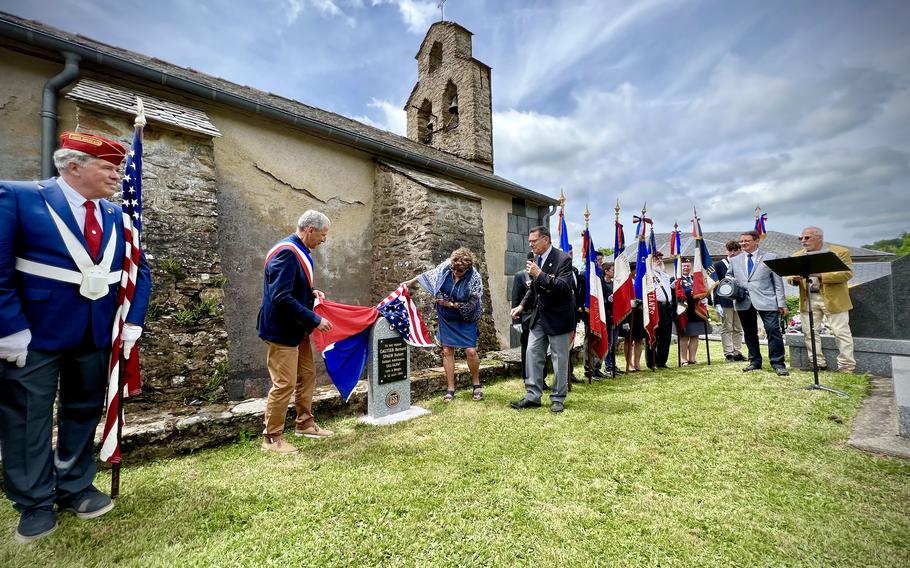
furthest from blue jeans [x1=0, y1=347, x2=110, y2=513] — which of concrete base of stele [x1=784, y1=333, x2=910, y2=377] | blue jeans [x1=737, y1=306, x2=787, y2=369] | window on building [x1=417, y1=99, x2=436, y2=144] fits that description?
window on building [x1=417, y1=99, x2=436, y2=144]

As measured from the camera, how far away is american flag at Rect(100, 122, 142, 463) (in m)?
2.20

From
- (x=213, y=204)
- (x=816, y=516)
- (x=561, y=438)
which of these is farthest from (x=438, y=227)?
(x=816, y=516)

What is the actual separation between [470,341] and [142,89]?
540cm

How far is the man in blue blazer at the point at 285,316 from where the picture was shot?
116 inches

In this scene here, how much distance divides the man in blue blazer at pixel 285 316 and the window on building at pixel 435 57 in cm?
1159

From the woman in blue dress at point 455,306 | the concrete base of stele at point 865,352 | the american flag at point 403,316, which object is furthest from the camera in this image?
the concrete base of stele at point 865,352

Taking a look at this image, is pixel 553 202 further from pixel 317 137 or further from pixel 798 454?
pixel 798 454

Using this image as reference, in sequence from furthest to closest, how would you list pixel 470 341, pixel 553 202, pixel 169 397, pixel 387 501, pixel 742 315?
pixel 553 202 < pixel 742 315 < pixel 470 341 < pixel 169 397 < pixel 387 501

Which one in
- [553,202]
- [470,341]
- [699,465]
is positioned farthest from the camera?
[553,202]

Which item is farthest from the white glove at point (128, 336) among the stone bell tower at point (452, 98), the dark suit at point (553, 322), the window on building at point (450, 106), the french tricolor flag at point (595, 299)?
the window on building at point (450, 106)

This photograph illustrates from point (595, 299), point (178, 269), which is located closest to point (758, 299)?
point (595, 299)

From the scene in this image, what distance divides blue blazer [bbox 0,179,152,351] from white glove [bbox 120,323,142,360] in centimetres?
13

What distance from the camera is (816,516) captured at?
2027 millimetres

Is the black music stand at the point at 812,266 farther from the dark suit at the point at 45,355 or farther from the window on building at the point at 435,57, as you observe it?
the window on building at the point at 435,57
